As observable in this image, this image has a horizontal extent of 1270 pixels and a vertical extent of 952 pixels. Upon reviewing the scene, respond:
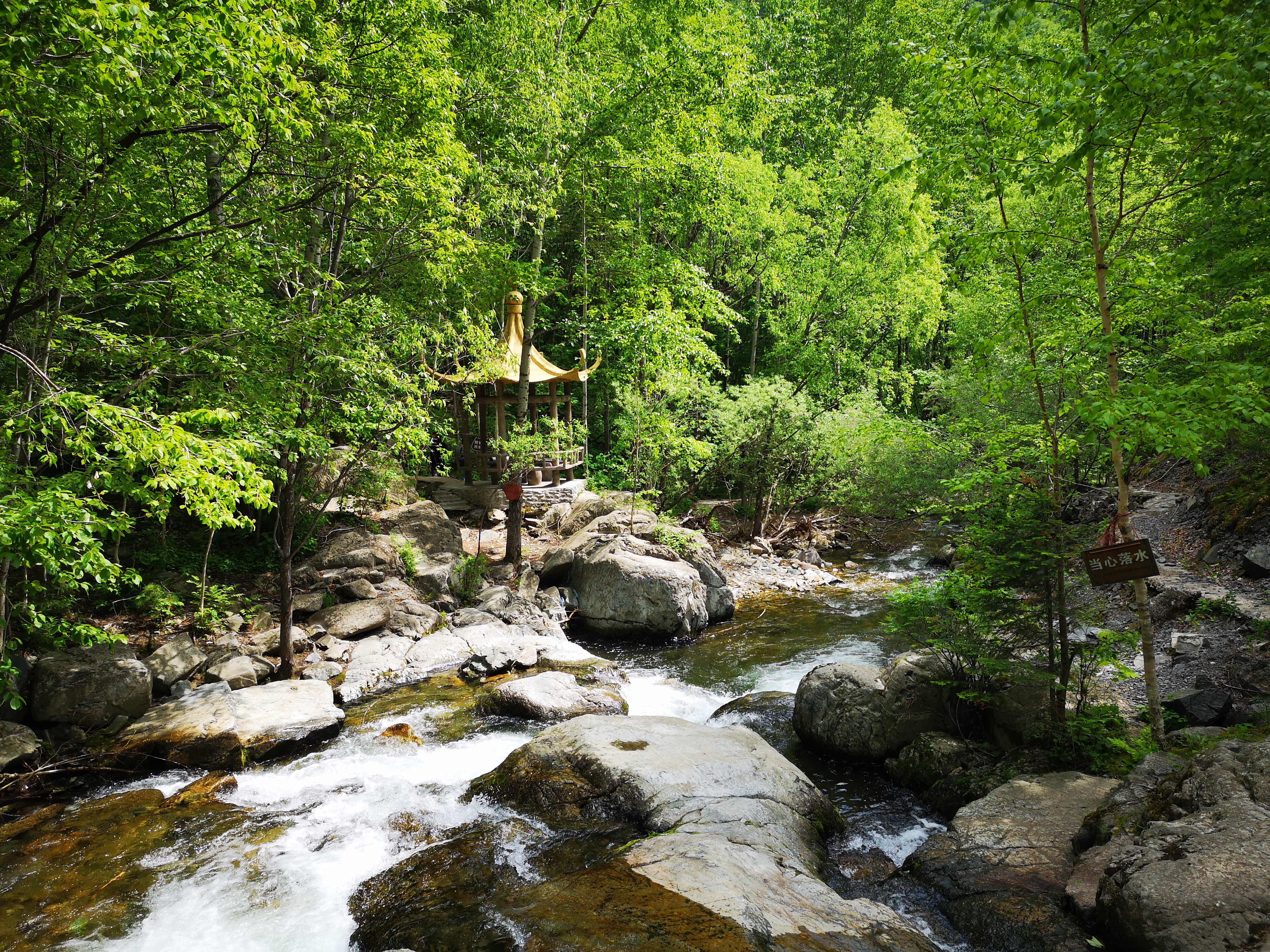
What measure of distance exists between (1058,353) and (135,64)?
7.32 m

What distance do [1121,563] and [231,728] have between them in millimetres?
7853

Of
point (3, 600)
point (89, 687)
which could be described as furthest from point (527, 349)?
point (3, 600)

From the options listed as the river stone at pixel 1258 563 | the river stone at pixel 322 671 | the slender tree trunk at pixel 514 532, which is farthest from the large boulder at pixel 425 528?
the river stone at pixel 1258 563

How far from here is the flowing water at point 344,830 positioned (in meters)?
4.31

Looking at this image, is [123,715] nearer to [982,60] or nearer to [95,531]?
[95,531]

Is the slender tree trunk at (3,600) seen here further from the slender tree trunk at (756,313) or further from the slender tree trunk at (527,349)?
the slender tree trunk at (756,313)

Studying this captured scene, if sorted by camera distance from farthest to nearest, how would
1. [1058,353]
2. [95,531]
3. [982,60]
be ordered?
1. [1058,353]
2. [95,531]
3. [982,60]

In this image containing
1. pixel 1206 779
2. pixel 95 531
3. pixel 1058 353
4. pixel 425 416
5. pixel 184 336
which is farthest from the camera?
pixel 425 416

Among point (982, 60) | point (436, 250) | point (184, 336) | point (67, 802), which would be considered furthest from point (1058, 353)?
point (67, 802)

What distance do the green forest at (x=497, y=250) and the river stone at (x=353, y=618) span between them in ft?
5.45

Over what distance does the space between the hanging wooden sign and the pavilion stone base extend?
42.5 feet

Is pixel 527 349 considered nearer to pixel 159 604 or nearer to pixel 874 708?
pixel 159 604

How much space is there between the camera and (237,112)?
189 inches

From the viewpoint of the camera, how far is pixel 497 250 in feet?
33.7
